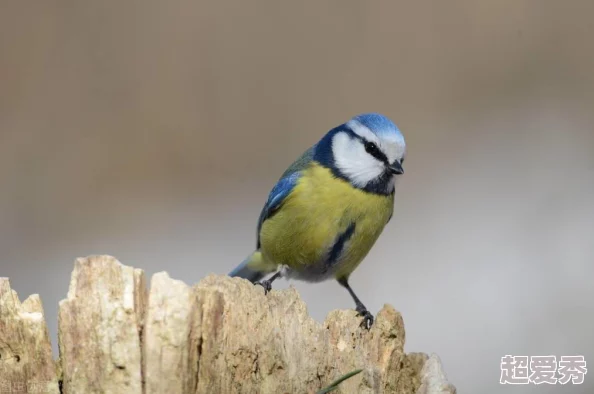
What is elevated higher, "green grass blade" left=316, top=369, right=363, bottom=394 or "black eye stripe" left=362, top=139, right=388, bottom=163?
"black eye stripe" left=362, top=139, right=388, bottom=163

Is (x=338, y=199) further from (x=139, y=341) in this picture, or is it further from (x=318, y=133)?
(x=318, y=133)

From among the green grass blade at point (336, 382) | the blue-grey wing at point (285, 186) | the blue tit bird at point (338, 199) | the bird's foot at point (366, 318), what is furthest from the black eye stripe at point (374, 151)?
the green grass blade at point (336, 382)

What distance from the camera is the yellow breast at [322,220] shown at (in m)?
2.50

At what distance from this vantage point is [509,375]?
3.30 meters

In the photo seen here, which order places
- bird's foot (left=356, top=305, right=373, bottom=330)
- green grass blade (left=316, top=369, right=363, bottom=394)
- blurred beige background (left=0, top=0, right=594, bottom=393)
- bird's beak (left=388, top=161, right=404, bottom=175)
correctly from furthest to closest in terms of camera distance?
blurred beige background (left=0, top=0, right=594, bottom=393)
bird's beak (left=388, top=161, right=404, bottom=175)
bird's foot (left=356, top=305, right=373, bottom=330)
green grass blade (left=316, top=369, right=363, bottom=394)

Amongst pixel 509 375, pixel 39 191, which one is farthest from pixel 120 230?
pixel 509 375

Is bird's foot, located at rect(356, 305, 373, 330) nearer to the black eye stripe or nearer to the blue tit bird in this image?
the blue tit bird

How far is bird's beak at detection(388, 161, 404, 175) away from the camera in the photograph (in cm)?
245

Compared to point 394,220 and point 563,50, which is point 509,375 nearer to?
point 394,220

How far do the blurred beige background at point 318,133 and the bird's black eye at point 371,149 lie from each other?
1071 millimetres

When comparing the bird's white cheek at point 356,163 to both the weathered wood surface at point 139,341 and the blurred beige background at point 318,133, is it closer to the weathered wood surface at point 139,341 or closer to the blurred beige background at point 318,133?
the weathered wood surface at point 139,341

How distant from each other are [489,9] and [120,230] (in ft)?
5.64

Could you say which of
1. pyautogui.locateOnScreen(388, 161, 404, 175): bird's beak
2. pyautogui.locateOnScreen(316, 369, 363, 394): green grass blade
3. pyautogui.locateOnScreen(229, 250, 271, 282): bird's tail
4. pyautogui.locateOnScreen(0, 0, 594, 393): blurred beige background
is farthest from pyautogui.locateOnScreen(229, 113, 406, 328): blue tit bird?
pyautogui.locateOnScreen(0, 0, 594, 393): blurred beige background

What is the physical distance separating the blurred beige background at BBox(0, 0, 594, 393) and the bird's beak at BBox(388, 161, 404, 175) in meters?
1.11
